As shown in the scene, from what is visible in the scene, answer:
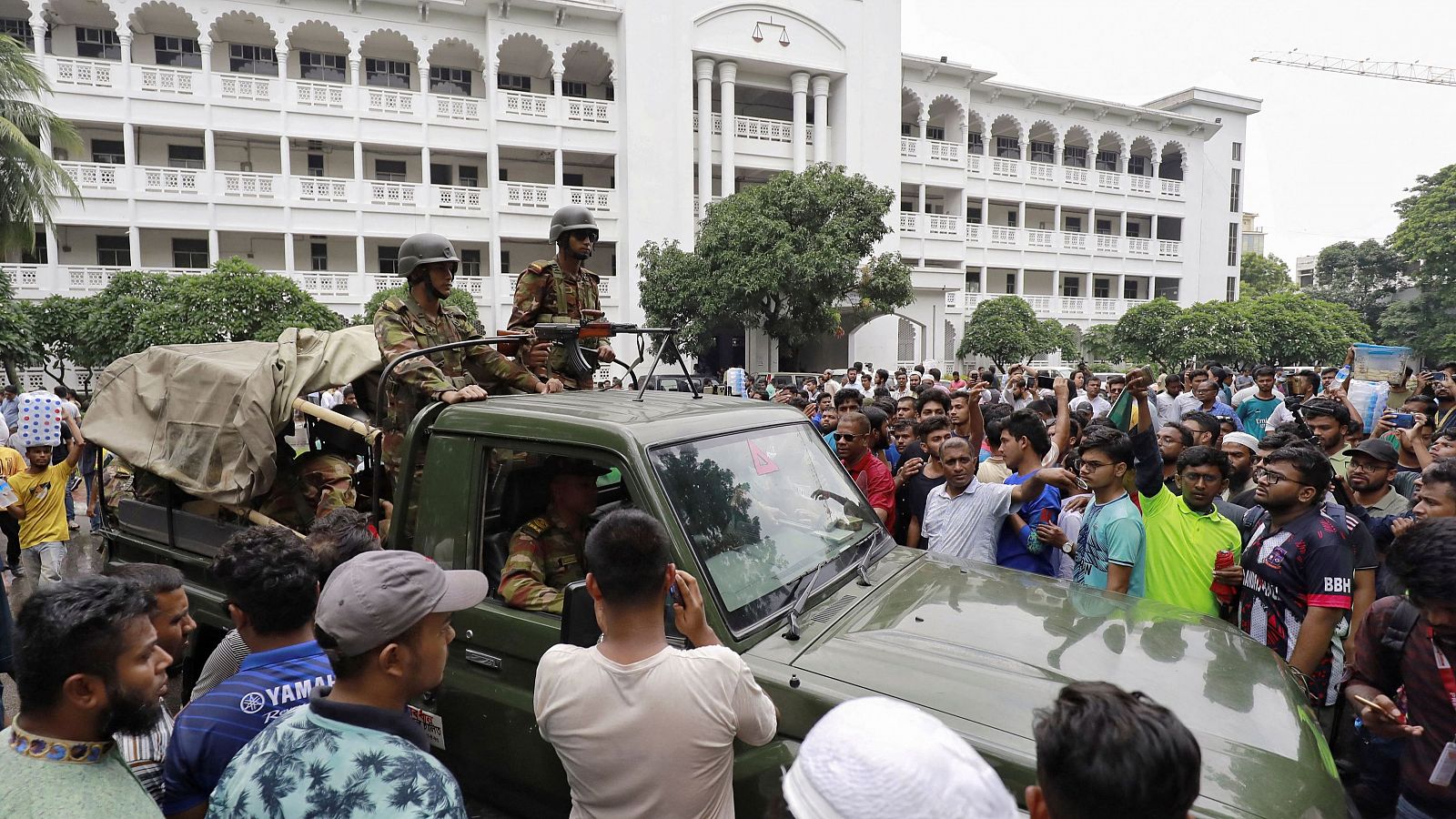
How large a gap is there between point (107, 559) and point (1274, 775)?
5735mm

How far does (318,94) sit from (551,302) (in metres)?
26.4

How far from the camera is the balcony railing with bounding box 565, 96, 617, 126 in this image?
28.6 m

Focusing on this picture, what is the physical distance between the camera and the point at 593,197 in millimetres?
29234

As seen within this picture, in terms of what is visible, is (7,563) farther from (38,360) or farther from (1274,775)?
(38,360)

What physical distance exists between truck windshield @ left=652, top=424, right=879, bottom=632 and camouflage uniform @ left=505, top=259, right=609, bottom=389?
2.02 meters

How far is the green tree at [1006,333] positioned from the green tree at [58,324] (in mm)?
29054

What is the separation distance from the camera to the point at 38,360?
65.2ft

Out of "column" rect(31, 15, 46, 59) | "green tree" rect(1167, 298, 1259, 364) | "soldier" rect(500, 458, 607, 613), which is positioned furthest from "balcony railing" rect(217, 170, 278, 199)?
"green tree" rect(1167, 298, 1259, 364)

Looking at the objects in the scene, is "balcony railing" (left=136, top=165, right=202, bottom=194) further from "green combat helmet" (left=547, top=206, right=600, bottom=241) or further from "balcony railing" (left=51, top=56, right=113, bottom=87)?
"green combat helmet" (left=547, top=206, right=600, bottom=241)

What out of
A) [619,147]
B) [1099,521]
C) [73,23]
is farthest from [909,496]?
[73,23]

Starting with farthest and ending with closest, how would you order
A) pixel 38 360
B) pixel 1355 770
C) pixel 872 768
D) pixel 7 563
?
pixel 38 360, pixel 7 563, pixel 1355 770, pixel 872 768

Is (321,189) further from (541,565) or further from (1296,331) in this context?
(1296,331)

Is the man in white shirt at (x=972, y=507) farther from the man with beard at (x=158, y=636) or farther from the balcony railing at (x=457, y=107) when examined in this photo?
the balcony railing at (x=457, y=107)

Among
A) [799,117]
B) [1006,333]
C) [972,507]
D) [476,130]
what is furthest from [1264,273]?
[972,507]
